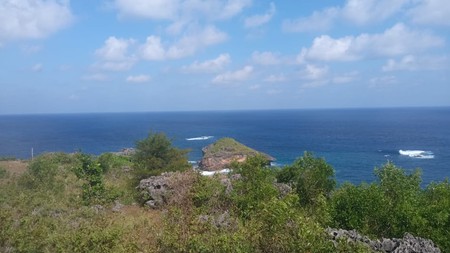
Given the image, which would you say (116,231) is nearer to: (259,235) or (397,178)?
(259,235)

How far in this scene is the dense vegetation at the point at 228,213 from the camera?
12156 mm

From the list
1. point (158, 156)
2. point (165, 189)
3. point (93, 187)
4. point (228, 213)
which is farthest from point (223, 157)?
point (228, 213)

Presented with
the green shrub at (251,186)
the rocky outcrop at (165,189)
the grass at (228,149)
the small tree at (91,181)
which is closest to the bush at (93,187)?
the small tree at (91,181)

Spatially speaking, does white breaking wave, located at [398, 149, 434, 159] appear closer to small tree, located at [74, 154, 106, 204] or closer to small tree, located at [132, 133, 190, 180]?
small tree, located at [132, 133, 190, 180]

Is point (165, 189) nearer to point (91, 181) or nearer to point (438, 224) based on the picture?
point (91, 181)

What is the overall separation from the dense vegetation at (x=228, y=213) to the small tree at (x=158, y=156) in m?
0.87

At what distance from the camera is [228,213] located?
20.4 metres

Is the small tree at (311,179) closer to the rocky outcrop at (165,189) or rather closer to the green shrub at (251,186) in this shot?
the green shrub at (251,186)

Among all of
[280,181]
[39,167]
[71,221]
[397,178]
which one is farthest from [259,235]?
[39,167]

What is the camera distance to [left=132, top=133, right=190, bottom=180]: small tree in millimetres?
42469

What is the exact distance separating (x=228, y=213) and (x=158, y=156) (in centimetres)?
2579

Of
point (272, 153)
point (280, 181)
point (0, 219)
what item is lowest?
point (272, 153)

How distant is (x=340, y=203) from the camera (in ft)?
68.1

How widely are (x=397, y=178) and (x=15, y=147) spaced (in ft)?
424
